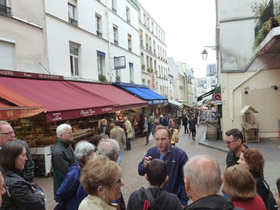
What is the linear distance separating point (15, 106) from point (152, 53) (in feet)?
77.5

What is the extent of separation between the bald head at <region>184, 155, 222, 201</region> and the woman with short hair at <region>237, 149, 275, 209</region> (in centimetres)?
120

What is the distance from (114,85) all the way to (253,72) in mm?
8885

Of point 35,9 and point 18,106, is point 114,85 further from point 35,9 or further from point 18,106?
point 18,106

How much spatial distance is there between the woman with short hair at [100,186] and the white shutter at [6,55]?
7.88 m

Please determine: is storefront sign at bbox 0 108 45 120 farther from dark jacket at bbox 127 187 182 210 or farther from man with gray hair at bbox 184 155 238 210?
man with gray hair at bbox 184 155 238 210

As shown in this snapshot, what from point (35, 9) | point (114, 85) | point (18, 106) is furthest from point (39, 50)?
point (114, 85)

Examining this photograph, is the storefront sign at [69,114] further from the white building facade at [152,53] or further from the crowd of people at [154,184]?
the white building facade at [152,53]

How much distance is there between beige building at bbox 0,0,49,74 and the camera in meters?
8.27

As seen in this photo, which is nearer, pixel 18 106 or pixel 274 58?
pixel 18 106

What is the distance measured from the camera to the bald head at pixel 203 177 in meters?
1.72

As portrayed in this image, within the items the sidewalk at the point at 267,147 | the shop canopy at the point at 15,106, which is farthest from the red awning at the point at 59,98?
the sidewalk at the point at 267,147

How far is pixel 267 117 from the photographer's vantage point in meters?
12.5

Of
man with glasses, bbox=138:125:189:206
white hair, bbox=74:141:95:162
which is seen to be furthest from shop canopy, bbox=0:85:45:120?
man with glasses, bbox=138:125:189:206

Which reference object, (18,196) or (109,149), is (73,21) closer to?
(109,149)
